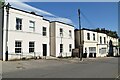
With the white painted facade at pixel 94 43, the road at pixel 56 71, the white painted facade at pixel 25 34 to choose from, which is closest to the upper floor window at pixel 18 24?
the white painted facade at pixel 25 34

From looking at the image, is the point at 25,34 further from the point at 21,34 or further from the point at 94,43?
the point at 94,43

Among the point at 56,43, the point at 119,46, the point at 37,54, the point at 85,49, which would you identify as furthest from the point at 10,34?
the point at 119,46

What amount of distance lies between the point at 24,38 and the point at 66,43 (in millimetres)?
13595

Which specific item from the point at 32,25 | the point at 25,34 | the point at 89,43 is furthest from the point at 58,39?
the point at 89,43

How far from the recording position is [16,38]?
2970cm

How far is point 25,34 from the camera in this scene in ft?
103

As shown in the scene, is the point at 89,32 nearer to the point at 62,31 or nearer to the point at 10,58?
the point at 62,31

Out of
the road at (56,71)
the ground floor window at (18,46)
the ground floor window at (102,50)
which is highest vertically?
the ground floor window at (18,46)

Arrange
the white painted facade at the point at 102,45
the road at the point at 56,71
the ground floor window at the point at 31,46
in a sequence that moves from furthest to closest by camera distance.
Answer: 1. the white painted facade at the point at 102,45
2. the ground floor window at the point at 31,46
3. the road at the point at 56,71

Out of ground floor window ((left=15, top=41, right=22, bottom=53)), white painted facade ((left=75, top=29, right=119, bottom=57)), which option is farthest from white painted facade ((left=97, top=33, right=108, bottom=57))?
ground floor window ((left=15, top=41, right=22, bottom=53))

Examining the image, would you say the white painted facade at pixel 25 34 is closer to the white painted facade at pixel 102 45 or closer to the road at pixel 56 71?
the road at pixel 56 71

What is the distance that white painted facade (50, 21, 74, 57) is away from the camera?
130ft

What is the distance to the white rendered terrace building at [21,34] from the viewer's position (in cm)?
2775

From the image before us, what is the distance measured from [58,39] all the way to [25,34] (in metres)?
10.1
